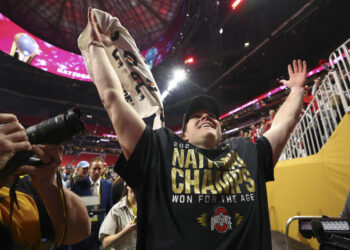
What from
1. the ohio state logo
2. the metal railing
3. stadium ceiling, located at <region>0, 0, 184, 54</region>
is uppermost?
stadium ceiling, located at <region>0, 0, 184, 54</region>

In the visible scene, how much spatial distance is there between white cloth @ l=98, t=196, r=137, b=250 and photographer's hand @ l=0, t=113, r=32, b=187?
1.78 m

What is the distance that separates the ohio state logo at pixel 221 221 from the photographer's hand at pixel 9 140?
89 cm

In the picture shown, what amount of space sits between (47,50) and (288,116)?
8.23 m

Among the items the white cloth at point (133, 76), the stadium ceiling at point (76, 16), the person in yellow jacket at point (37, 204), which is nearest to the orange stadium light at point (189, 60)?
the stadium ceiling at point (76, 16)

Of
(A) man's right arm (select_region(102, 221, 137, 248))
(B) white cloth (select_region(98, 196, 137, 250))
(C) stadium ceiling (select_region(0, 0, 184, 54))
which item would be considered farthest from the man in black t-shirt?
(C) stadium ceiling (select_region(0, 0, 184, 54))

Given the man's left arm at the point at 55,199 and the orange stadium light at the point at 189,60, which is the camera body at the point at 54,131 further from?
the orange stadium light at the point at 189,60

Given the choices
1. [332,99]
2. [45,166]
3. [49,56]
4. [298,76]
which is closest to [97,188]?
[45,166]

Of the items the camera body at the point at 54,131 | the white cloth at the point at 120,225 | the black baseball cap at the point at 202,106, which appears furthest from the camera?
the white cloth at the point at 120,225

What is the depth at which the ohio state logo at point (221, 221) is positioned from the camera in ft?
3.12

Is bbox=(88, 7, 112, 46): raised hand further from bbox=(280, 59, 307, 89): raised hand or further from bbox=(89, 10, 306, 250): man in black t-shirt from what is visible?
bbox=(280, 59, 307, 89): raised hand

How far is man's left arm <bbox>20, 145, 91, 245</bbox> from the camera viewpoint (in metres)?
0.87

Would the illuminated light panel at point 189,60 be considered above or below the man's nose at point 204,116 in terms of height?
above

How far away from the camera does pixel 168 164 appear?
3.50 ft

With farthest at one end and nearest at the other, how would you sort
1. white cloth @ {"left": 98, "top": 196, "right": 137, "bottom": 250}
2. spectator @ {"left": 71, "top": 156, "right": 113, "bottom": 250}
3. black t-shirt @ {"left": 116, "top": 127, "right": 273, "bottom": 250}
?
spectator @ {"left": 71, "top": 156, "right": 113, "bottom": 250} → white cloth @ {"left": 98, "top": 196, "right": 137, "bottom": 250} → black t-shirt @ {"left": 116, "top": 127, "right": 273, "bottom": 250}
